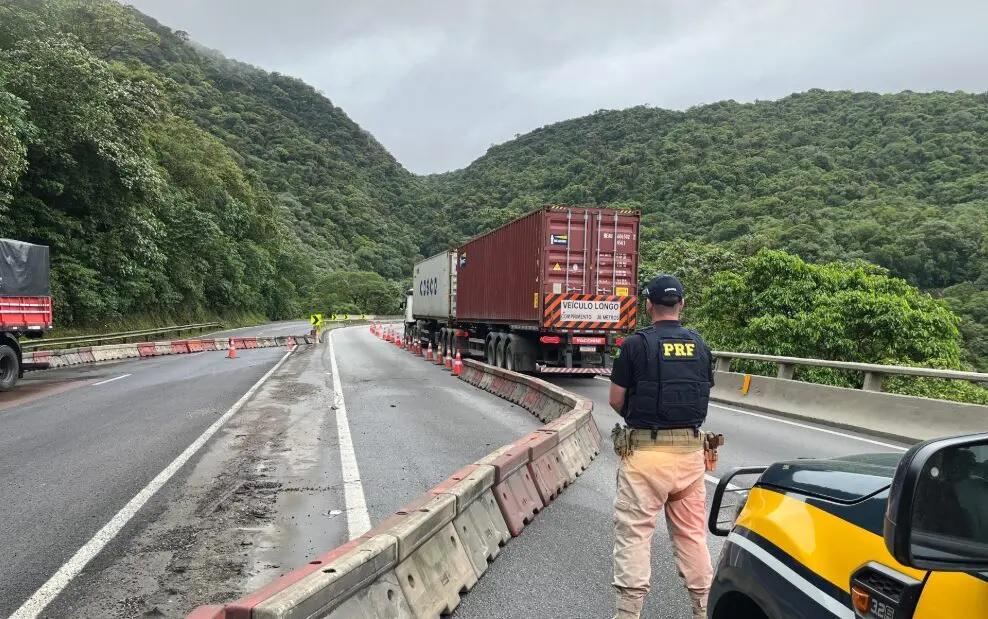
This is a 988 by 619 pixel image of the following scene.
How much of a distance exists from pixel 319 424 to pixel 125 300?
28.7 meters

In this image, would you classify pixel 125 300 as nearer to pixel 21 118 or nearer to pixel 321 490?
pixel 21 118

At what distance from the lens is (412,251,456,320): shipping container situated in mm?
24969

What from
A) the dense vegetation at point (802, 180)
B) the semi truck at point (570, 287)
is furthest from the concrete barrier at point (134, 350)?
the dense vegetation at point (802, 180)

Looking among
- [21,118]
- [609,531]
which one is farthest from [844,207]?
[609,531]

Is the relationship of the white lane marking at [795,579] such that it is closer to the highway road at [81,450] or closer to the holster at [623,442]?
the holster at [623,442]

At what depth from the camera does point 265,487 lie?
273 inches

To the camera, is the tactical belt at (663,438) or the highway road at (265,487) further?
the highway road at (265,487)

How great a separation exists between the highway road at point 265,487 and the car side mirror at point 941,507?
8.88ft

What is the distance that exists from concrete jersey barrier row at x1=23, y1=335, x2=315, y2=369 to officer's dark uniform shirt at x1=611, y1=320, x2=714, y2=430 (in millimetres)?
18017

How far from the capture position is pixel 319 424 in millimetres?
10844

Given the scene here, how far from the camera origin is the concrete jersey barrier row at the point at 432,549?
112 inches

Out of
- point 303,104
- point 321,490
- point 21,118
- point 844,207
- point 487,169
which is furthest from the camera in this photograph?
point 303,104

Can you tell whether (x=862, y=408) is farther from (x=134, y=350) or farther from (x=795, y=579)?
(x=134, y=350)

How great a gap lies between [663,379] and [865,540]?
1.85m
